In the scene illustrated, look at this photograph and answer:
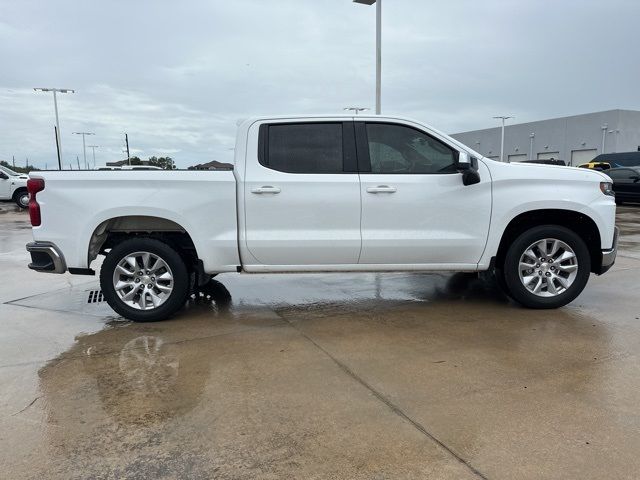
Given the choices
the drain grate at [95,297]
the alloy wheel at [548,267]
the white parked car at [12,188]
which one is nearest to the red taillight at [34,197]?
the drain grate at [95,297]

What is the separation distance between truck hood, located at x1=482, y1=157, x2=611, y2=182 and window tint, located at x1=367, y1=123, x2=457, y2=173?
0.44 m

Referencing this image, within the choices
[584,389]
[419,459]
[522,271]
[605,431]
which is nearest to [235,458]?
[419,459]

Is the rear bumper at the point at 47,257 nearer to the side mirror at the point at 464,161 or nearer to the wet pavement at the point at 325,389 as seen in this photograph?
the wet pavement at the point at 325,389

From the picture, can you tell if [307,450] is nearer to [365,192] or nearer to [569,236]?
[365,192]

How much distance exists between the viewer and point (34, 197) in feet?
16.0

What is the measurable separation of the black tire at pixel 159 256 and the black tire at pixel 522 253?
3319mm

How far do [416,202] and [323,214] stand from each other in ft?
3.07

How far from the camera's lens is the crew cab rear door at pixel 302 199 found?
495 centimetres

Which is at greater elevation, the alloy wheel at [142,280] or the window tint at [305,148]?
the window tint at [305,148]

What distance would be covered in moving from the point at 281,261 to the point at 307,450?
253 cm

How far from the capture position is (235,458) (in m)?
2.68

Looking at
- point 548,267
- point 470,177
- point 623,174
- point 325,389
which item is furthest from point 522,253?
point 623,174

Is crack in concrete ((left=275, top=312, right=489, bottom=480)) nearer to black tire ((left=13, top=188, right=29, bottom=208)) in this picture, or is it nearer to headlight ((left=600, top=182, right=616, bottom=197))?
headlight ((left=600, top=182, right=616, bottom=197))

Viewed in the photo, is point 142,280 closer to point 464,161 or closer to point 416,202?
point 416,202
